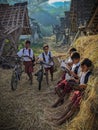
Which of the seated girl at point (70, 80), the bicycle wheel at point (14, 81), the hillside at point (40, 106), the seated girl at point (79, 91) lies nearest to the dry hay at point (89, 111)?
the hillside at point (40, 106)

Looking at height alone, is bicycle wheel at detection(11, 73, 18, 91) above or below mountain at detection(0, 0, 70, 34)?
above

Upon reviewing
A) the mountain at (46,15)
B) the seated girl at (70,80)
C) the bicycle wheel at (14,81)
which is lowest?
the mountain at (46,15)

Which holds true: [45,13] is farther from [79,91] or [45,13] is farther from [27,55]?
[79,91]

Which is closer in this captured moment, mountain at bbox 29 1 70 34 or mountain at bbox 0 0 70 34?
mountain at bbox 0 0 70 34

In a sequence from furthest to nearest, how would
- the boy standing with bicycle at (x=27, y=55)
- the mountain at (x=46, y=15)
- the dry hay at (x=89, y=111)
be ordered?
1. the mountain at (x=46, y=15)
2. the boy standing with bicycle at (x=27, y=55)
3. the dry hay at (x=89, y=111)

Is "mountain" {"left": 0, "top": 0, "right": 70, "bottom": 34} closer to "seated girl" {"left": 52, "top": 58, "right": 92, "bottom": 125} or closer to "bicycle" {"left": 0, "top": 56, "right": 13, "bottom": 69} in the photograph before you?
"bicycle" {"left": 0, "top": 56, "right": 13, "bottom": 69}

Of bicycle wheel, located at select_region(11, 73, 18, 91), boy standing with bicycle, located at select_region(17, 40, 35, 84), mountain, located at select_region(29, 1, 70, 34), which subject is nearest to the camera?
bicycle wheel, located at select_region(11, 73, 18, 91)

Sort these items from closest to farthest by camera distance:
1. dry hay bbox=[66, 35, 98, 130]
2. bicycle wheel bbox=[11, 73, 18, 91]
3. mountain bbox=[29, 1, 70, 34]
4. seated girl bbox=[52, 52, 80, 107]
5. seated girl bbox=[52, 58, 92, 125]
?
dry hay bbox=[66, 35, 98, 130] < seated girl bbox=[52, 58, 92, 125] < seated girl bbox=[52, 52, 80, 107] < bicycle wheel bbox=[11, 73, 18, 91] < mountain bbox=[29, 1, 70, 34]

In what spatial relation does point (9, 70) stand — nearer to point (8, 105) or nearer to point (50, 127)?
point (8, 105)

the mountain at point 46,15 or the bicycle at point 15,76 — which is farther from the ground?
the bicycle at point 15,76

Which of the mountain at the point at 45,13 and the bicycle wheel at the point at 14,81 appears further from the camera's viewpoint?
the mountain at the point at 45,13

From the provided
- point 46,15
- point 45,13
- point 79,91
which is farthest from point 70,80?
point 45,13

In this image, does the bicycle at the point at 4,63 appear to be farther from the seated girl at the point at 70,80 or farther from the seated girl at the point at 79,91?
the seated girl at the point at 79,91

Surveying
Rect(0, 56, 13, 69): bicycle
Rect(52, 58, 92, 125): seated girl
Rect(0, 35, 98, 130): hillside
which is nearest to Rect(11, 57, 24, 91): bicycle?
Rect(0, 35, 98, 130): hillside
